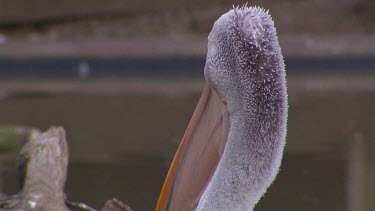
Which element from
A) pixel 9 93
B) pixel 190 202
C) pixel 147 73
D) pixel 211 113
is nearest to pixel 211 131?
pixel 211 113

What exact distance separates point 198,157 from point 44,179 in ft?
2.05

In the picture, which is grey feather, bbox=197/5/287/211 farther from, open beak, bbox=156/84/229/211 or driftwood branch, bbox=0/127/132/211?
driftwood branch, bbox=0/127/132/211

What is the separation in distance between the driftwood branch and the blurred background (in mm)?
381

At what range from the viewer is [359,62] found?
5.87 metres

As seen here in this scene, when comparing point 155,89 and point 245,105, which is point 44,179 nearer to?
point 245,105

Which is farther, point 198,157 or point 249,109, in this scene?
point 198,157

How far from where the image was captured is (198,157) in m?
1.56

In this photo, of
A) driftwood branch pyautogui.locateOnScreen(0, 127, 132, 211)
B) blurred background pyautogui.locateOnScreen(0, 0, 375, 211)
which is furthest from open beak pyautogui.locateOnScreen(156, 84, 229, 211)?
blurred background pyautogui.locateOnScreen(0, 0, 375, 211)

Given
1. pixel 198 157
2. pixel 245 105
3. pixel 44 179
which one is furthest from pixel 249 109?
pixel 44 179

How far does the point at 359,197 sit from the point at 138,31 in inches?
131

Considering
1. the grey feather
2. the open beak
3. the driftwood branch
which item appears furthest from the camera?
the driftwood branch

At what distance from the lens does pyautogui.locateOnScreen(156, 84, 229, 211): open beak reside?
A: 156cm

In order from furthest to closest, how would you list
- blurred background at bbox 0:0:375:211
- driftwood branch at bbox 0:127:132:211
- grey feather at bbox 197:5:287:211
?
blurred background at bbox 0:0:375:211, driftwood branch at bbox 0:127:132:211, grey feather at bbox 197:5:287:211

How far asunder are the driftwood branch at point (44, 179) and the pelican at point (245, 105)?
50cm
